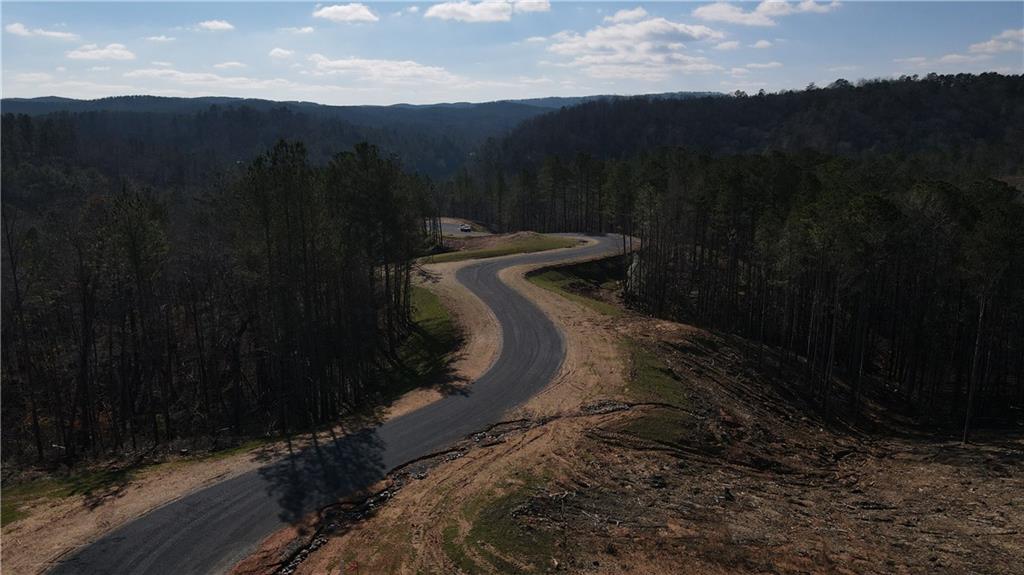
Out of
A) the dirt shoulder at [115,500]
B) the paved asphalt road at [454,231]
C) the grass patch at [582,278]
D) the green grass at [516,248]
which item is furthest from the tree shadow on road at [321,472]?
the paved asphalt road at [454,231]

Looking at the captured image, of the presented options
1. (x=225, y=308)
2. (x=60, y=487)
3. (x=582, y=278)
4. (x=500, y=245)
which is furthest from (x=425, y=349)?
(x=500, y=245)

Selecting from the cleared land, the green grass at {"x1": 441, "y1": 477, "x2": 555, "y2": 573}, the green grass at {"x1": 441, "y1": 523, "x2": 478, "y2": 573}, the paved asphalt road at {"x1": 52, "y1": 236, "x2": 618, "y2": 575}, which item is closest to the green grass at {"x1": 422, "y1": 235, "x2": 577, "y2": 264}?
the cleared land

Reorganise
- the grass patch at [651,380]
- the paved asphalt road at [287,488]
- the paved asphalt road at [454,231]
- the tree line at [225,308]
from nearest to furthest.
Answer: the paved asphalt road at [287,488]
the grass patch at [651,380]
the tree line at [225,308]
the paved asphalt road at [454,231]

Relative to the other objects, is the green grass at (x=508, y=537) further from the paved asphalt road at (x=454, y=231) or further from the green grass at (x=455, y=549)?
the paved asphalt road at (x=454, y=231)

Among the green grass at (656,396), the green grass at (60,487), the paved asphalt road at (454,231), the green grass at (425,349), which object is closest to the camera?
the green grass at (60,487)

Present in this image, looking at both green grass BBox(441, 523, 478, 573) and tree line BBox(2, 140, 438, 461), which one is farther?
tree line BBox(2, 140, 438, 461)

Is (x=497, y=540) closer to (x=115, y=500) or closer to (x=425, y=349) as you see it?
(x=115, y=500)

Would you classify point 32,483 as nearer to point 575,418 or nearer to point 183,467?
point 183,467

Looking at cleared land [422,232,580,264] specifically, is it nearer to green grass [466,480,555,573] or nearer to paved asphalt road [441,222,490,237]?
paved asphalt road [441,222,490,237]
